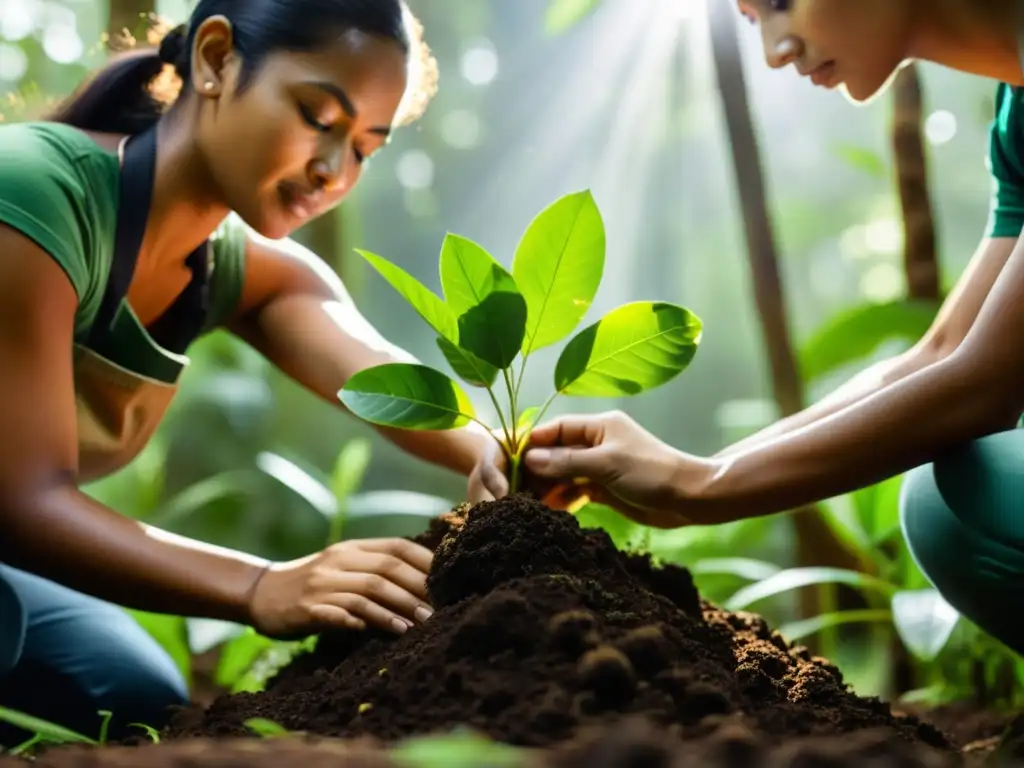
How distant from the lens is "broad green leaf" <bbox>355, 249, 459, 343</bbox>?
83cm

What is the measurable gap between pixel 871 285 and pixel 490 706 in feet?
15.6

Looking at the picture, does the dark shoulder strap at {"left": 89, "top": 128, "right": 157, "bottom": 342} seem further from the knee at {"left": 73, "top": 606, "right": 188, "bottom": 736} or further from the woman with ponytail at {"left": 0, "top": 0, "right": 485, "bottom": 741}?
the knee at {"left": 73, "top": 606, "right": 188, "bottom": 736}

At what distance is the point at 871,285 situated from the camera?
4.86 m

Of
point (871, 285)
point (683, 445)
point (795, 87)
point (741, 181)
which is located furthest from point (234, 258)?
point (871, 285)

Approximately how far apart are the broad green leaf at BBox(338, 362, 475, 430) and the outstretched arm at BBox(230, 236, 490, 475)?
0.95 feet

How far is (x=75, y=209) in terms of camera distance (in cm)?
97

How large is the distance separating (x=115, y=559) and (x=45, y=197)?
0.35 meters

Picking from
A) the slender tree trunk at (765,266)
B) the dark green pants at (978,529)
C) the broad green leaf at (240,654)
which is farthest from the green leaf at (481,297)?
the slender tree trunk at (765,266)

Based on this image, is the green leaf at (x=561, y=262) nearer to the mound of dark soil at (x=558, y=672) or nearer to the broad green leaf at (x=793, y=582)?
the mound of dark soil at (x=558, y=672)

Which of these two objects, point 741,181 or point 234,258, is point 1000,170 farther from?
point 234,258

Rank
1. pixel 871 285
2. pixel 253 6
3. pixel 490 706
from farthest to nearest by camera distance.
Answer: pixel 871 285 → pixel 253 6 → pixel 490 706

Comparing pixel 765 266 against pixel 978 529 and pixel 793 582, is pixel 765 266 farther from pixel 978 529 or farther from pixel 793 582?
pixel 978 529

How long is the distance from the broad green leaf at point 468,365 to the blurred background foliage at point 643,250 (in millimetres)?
299

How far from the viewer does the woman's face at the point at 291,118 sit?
1004 millimetres
